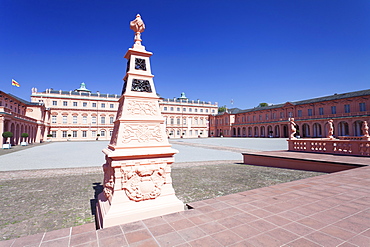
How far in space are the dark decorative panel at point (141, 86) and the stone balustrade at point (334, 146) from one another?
33.6 ft

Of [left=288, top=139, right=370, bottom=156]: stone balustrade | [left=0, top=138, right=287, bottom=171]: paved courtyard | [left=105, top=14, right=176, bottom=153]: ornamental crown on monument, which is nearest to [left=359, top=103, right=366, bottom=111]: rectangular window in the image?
[left=0, top=138, right=287, bottom=171]: paved courtyard

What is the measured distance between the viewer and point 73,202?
4312 millimetres

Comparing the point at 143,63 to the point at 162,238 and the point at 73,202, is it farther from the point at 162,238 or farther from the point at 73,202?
the point at 73,202

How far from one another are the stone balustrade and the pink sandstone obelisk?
10.0 metres

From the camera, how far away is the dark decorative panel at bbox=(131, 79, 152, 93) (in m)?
3.58

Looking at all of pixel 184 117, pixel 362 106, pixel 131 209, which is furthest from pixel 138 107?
pixel 184 117

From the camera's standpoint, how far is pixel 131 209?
295 cm

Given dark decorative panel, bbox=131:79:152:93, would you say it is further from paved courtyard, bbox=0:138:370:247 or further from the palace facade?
the palace facade

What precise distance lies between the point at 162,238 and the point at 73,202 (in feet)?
9.93

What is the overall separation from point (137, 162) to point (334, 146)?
35.6 feet

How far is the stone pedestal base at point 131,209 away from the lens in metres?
2.80

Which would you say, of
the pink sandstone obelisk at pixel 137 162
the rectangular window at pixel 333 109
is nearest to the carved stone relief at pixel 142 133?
the pink sandstone obelisk at pixel 137 162

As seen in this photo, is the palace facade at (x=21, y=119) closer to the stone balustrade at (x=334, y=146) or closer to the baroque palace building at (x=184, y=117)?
the baroque palace building at (x=184, y=117)

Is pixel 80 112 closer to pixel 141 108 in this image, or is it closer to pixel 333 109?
pixel 141 108
